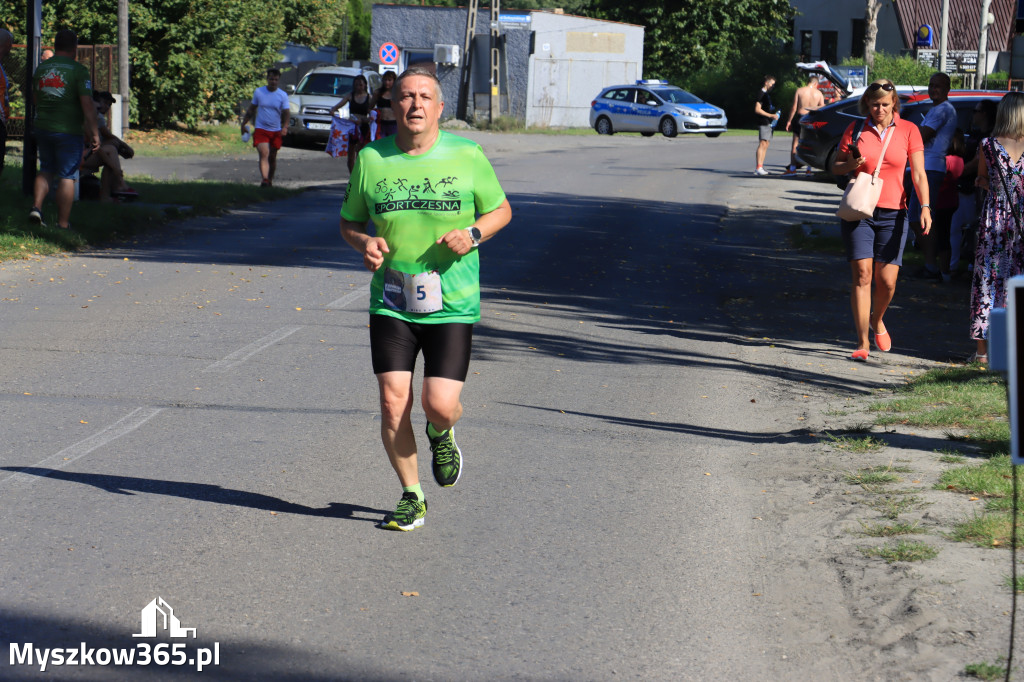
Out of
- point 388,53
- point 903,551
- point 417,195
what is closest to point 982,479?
point 903,551

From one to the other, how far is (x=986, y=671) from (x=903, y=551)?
1111 millimetres

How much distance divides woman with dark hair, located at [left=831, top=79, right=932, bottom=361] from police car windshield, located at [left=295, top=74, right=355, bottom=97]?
24.6 meters

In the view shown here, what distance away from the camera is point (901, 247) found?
31.2 feet

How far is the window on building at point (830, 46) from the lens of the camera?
2729 inches

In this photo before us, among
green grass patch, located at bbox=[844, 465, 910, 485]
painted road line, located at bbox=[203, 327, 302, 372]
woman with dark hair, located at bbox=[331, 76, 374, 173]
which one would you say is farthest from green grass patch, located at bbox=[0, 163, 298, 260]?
green grass patch, located at bbox=[844, 465, 910, 485]

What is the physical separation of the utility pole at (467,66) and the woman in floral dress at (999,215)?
125 ft

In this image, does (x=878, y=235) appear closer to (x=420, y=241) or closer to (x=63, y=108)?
(x=420, y=241)

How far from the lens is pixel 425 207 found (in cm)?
515

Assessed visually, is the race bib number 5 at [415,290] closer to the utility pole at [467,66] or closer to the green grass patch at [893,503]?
Answer: the green grass patch at [893,503]

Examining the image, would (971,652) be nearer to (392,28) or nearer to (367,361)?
(367,361)

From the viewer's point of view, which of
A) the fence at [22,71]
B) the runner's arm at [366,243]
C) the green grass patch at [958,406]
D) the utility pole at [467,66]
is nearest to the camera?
the runner's arm at [366,243]

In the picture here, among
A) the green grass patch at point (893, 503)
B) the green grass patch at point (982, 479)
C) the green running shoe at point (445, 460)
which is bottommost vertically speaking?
the green grass patch at point (893, 503)

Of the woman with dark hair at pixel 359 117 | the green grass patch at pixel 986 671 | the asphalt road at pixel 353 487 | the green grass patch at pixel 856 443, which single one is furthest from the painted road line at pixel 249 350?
the woman with dark hair at pixel 359 117

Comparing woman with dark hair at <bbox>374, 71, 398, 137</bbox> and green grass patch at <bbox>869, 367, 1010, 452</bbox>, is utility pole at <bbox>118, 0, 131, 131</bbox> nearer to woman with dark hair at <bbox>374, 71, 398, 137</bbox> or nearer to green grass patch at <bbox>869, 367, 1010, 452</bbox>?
woman with dark hair at <bbox>374, 71, 398, 137</bbox>
